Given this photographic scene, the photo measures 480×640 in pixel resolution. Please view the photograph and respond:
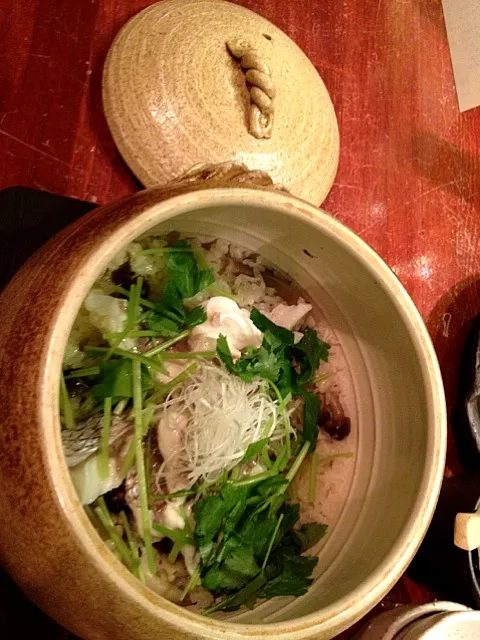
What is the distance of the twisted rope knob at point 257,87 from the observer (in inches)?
34.6

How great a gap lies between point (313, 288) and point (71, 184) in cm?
43

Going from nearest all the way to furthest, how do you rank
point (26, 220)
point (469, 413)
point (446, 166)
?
point (26, 220)
point (469, 413)
point (446, 166)

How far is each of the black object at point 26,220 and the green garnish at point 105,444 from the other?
10.2 inches

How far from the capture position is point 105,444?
0.56 meters

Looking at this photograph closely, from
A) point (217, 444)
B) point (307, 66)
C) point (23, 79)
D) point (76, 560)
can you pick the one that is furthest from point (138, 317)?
point (307, 66)

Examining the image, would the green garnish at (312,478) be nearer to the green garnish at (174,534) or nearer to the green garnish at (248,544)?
the green garnish at (248,544)

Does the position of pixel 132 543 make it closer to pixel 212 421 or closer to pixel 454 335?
pixel 212 421

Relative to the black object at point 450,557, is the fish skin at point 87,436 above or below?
above

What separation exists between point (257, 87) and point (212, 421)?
1.72 ft

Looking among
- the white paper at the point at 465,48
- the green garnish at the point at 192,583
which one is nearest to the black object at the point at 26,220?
the green garnish at the point at 192,583

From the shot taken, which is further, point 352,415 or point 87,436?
point 352,415

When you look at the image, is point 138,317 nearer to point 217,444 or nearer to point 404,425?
point 217,444

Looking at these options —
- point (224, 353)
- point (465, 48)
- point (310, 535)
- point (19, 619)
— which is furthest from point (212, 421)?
point (465, 48)

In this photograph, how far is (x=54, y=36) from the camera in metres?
0.95
